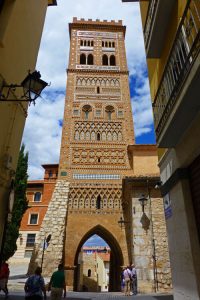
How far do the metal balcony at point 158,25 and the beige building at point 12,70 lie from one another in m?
2.85

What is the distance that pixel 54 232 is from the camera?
1609cm

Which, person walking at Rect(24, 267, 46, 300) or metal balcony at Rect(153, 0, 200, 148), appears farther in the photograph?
person walking at Rect(24, 267, 46, 300)

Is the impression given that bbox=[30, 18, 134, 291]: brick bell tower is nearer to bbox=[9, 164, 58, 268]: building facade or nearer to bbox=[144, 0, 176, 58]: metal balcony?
bbox=[9, 164, 58, 268]: building facade

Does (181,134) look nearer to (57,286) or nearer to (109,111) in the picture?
(57,286)

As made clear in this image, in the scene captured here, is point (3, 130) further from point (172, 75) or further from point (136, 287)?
point (136, 287)

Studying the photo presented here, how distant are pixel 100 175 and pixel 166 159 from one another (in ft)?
46.5

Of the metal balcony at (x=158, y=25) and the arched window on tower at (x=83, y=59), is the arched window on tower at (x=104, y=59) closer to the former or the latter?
the arched window on tower at (x=83, y=59)

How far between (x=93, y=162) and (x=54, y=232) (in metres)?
6.32

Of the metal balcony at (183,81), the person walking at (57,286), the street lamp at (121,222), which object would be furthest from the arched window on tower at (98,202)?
the metal balcony at (183,81)

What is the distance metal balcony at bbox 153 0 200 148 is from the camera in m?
3.37

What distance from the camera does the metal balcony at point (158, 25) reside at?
198 inches

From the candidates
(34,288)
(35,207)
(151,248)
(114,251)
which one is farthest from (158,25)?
(35,207)

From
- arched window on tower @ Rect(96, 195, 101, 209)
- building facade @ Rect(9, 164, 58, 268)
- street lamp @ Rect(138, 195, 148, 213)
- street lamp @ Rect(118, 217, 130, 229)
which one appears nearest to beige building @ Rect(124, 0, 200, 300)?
street lamp @ Rect(138, 195, 148, 213)

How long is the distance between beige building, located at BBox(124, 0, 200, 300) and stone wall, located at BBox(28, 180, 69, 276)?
1159cm
